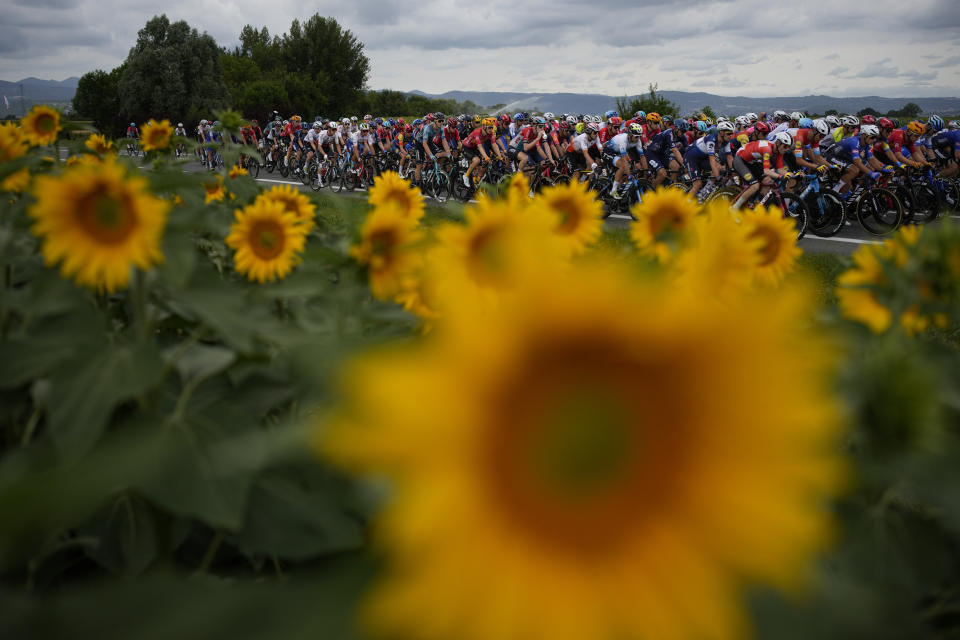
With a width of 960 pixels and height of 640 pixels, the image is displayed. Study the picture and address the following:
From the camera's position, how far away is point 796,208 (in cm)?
913

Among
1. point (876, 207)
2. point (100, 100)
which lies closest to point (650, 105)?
point (876, 207)

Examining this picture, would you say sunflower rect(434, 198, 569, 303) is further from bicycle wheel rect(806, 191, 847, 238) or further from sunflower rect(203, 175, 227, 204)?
bicycle wheel rect(806, 191, 847, 238)

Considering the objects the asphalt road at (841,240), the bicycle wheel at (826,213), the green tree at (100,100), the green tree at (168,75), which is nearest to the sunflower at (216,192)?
the asphalt road at (841,240)

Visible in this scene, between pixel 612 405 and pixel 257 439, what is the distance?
35 centimetres

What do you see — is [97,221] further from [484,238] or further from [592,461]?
[592,461]

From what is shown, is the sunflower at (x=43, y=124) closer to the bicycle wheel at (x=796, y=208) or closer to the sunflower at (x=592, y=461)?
the sunflower at (x=592, y=461)

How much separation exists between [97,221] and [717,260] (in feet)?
3.41

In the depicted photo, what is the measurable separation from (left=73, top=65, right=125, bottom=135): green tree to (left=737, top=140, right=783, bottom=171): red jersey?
52.7 m

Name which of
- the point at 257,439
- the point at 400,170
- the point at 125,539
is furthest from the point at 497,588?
the point at 400,170

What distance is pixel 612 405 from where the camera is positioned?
1.32 feet

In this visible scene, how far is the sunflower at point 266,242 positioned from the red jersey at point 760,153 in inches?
347

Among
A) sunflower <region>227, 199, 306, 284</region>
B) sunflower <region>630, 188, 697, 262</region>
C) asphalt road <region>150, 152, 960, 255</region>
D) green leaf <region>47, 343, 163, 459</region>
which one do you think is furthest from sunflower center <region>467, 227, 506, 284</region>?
asphalt road <region>150, 152, 960, 255</region>

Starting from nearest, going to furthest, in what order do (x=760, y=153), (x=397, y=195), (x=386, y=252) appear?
(x=386, y=252) < (x=397, y=195) < (x=760, y=153)

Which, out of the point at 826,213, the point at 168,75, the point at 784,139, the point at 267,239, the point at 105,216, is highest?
the point at 168,75
